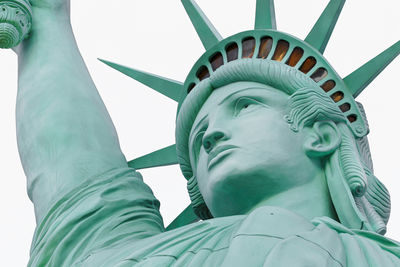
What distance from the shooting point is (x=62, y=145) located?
7.22 metres

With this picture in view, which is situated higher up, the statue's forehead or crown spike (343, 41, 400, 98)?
crown spike (343, 41, 400, 98)

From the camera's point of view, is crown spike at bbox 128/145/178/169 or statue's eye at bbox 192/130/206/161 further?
crown spike at bbox 128/145/178/169

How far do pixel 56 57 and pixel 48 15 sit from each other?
414 mm

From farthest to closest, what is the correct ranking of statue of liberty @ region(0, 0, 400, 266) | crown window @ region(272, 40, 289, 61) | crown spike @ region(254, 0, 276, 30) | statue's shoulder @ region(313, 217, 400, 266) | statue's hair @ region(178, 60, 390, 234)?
crown spike @ region(254, 0, 276, 30) → crown window @ region(272, 40, 289, 61) → statue's hair @ region(178, 60, 390, 234) → statue of liberty @ region(0, 0, 400, 266) → statue's shoulder @ region(313, 217, 400, 266)

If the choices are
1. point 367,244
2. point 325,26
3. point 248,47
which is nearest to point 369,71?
point 325,26

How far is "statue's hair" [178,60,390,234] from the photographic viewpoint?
6.38 metres

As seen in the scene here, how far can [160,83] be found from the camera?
25.0 ft

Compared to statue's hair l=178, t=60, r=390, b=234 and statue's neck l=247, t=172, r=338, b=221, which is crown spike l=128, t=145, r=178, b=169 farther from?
statue's neck l=247, t=172, r=338, b=221

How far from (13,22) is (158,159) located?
1326 mm

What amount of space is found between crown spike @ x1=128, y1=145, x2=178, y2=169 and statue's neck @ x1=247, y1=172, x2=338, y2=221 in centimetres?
129

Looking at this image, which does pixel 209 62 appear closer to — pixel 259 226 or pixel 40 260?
pixel 40 260

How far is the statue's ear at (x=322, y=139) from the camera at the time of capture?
6.47 m

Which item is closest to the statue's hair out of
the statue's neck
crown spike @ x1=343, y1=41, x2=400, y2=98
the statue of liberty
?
the statue of liberty

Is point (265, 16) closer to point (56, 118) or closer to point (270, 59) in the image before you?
point (270, 59)
